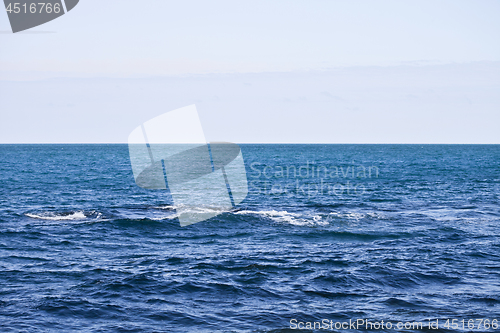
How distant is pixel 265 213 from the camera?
3231 centimetres

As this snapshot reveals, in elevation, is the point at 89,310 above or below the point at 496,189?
above

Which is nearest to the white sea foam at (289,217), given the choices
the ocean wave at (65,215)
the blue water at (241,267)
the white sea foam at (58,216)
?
the blue water at (241,267)

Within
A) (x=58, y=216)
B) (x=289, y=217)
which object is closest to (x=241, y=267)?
(x=289, y=217)

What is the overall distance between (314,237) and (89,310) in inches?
533

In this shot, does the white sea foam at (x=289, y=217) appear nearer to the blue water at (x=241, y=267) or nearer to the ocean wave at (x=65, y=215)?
the blue water at (x=241, y=267)

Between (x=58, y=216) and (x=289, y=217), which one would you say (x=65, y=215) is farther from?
(x=289, y=217)

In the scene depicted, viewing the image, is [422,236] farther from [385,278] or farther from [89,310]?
[89,310]

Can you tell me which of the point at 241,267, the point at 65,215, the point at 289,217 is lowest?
the point at 289,217

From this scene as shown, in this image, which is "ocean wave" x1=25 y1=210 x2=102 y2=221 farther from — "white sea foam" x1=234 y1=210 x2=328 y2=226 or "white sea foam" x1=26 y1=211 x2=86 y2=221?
"white sea foam" x1=234 y1=210 x2=328 y2=226

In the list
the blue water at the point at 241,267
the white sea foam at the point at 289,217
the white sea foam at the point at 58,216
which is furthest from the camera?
the white sea foam at the point at 58,216

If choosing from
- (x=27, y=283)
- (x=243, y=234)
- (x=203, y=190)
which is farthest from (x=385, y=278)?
(x=203, y=190)

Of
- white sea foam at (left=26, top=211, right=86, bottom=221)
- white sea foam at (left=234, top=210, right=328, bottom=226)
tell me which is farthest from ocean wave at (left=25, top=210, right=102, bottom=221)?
white sea foam at (left=234, top=210, right=328, bottom=226)

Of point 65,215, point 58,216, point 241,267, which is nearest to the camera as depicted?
point 241,267

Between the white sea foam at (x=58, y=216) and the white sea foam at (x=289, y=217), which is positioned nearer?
the white sea foam at (x=289, y=217)
